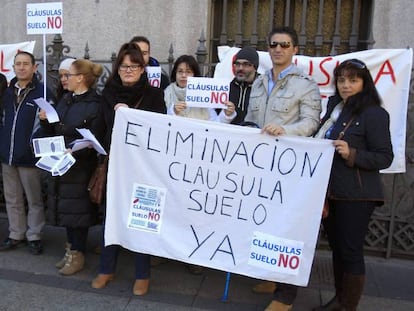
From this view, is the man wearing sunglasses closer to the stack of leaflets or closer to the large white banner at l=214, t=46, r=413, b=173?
the large white banner at l=214, t=46, r=413, b=173

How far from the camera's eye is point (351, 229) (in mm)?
3309

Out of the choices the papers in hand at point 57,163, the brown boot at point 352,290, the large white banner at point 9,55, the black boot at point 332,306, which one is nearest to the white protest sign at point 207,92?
the papers in hand at point 57,163

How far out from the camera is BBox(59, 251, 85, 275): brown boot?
4.22m

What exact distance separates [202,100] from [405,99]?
6.77ft

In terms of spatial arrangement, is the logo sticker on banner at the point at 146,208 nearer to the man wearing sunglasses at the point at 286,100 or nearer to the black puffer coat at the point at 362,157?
the man wearing sunglasses at the point at 286,100

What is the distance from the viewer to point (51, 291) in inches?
154

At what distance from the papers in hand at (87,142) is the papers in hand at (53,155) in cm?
10

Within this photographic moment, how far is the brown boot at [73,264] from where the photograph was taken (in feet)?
13.9

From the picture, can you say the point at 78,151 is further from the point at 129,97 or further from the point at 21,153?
the point at 21,153

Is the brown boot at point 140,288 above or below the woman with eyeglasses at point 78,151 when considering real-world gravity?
below

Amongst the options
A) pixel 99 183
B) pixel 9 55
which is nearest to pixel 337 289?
pixel 99 183

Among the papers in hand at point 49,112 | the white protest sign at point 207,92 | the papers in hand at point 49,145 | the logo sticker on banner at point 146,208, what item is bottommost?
the logo sticker on banner at point 146,208

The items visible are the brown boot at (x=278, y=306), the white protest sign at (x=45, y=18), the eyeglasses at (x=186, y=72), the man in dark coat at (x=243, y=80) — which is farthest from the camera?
the white protest sign at (x=45, y=18)

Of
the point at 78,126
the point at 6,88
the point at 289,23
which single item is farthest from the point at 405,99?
the point at 6,88
